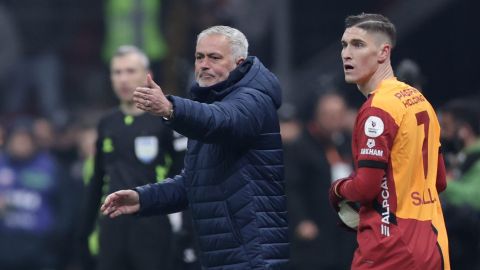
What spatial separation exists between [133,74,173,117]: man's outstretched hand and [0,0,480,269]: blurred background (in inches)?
184

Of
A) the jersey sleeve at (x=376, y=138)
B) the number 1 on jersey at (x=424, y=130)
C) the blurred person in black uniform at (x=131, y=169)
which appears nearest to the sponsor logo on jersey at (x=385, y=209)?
the jersey sleeve at (x=376, y=138)

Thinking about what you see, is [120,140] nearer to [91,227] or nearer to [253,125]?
[91,227]

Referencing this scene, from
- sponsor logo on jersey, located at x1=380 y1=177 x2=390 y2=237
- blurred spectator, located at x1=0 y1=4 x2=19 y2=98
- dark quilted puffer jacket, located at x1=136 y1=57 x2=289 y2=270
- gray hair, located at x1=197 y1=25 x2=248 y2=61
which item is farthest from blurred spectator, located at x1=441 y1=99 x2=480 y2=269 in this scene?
blurred spectator, located at x1=0 y1=4 x2=19 y2=98

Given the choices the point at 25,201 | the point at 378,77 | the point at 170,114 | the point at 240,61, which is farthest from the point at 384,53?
the point at 25,201

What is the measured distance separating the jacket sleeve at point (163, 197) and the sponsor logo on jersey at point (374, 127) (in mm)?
1376

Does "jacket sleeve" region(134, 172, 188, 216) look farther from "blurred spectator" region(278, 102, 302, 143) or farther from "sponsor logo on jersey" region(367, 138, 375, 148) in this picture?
"blurred spectator" region(278, 102, 302, 143)

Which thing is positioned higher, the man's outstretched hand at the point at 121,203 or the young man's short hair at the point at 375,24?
the young man's short hair at the point at 375,24

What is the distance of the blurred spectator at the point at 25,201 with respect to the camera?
54.7 feet

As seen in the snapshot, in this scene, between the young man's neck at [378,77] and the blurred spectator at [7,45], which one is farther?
the blurred spectator at [7,45]

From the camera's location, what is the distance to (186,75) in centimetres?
1250

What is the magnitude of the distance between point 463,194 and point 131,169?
2296mm

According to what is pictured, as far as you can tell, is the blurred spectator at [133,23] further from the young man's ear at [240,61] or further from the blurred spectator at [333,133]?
the young man's ear at [240,61]

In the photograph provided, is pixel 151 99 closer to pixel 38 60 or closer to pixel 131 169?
pixel 131 169

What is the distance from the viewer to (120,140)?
10898 millimetres
